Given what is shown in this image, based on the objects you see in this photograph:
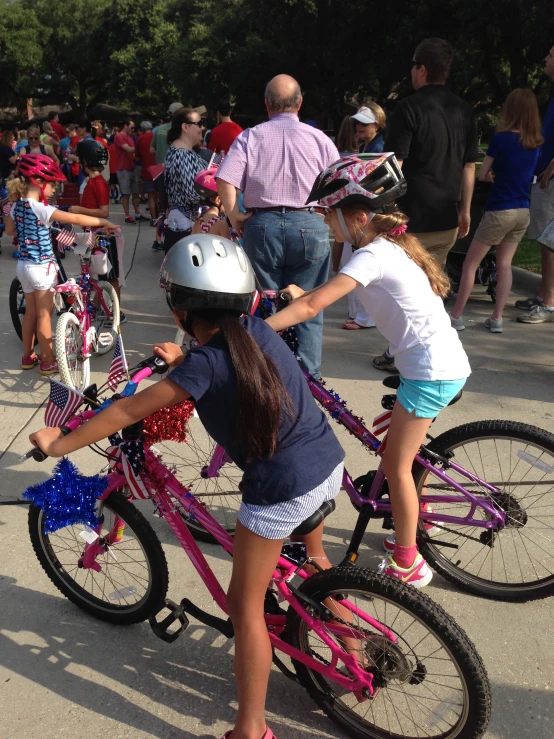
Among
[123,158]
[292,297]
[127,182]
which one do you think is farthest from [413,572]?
[123,158]

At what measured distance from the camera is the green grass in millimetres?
7917

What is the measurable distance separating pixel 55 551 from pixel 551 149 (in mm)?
5411

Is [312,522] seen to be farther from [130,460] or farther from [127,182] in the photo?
[127,182]

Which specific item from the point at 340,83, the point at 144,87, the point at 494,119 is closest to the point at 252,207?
the point at 340,83

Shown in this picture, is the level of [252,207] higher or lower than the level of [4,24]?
lower

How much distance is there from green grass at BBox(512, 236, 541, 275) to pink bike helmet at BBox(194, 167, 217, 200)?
161 inches

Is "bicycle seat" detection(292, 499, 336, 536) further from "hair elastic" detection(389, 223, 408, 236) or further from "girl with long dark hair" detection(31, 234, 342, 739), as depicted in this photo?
"hair elastic" detection(389, 223, 408, 236)

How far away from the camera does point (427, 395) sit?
2604 mm

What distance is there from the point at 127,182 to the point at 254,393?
38.6 feet

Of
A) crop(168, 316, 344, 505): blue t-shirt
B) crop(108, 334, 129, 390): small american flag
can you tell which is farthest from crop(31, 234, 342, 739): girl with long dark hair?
crop(108, 334, 129, 390): small american flag

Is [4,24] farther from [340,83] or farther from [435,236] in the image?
[435,236]

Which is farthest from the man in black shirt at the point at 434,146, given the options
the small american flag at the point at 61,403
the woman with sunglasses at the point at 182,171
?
the small american flag at the point at 61,403

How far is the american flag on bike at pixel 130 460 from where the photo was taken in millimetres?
2416

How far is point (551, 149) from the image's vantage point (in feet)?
20.1
